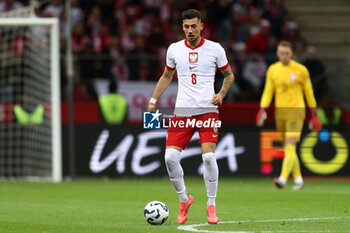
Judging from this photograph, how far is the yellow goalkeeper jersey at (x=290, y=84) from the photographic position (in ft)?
47.0

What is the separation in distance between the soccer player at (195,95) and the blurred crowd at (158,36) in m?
9.24

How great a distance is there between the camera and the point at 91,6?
2209 centimetres

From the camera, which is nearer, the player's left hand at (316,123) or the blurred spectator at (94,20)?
the player's left hand at (316,123)

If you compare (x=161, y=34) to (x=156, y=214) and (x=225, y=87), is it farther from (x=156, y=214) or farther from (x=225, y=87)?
(x=156, y=214)

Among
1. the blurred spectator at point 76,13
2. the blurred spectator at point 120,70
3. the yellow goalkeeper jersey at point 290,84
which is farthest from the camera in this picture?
the blurred spectator at point 76,13

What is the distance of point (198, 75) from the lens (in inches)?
366

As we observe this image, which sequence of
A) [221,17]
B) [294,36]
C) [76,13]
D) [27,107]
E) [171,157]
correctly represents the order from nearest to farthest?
[171,157], [27,107], [294,36], [76,13], [221,17]

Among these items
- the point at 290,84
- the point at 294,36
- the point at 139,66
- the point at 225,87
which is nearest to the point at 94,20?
the point at 139,66

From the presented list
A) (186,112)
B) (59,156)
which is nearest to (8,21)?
(59,156)

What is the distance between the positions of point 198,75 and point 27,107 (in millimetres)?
8902

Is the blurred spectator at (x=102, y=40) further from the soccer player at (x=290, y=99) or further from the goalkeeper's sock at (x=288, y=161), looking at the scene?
the goalkeeper's sock at (x=288, y=161)

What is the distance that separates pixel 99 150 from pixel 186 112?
26.3 feet

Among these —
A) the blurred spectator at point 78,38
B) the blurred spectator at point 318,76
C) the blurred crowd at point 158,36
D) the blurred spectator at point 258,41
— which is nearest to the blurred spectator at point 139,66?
the blurred crowd at point 158,36

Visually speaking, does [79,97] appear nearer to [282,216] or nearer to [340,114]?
[340,114]
